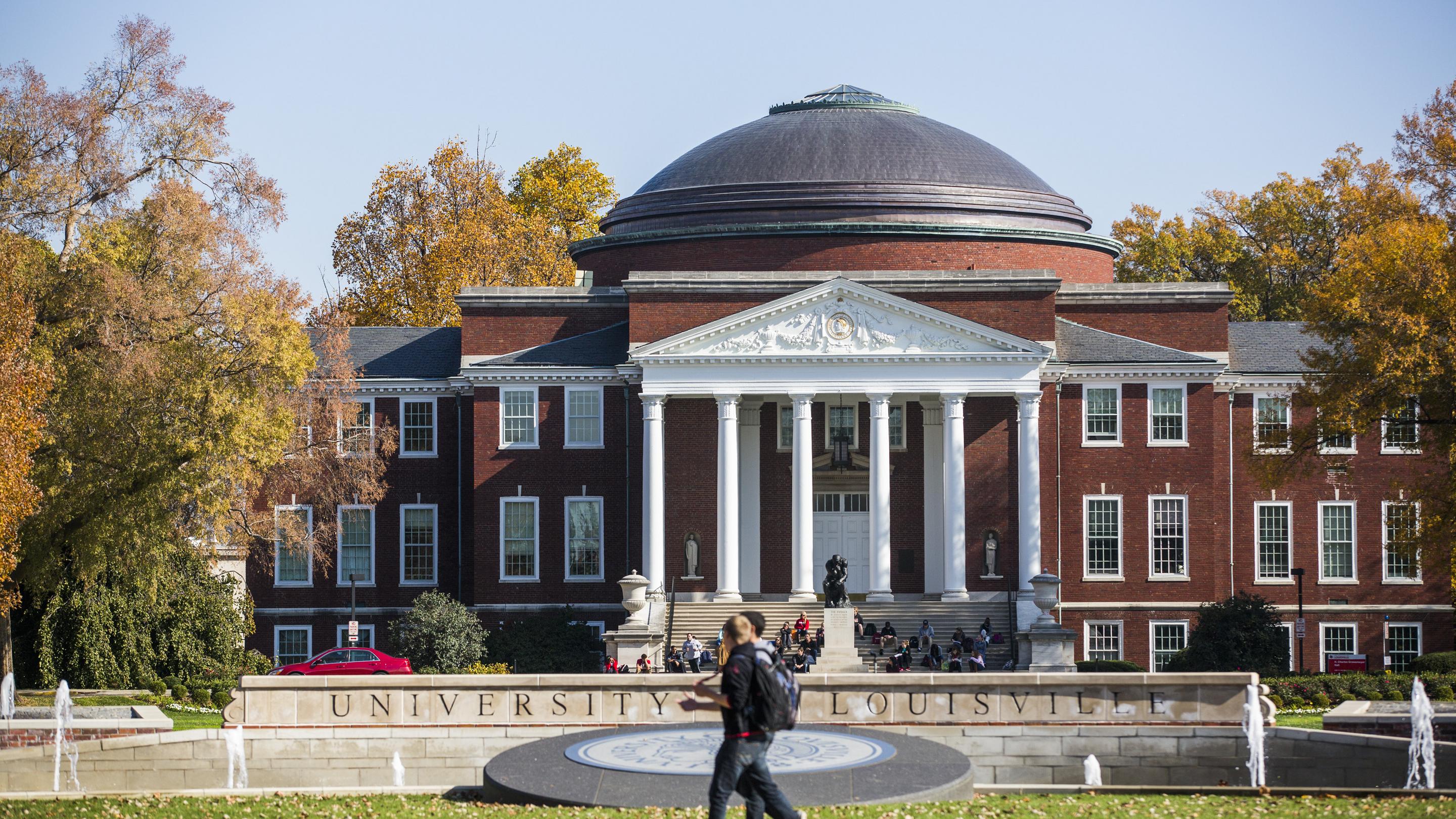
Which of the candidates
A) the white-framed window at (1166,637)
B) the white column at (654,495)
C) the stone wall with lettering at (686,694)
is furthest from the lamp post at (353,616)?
the white-framed window at (1166,637)

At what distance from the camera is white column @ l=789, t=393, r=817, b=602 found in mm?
54531

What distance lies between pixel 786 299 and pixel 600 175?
3459 cm

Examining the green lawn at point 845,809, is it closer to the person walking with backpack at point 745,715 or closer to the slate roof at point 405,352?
the person walking with backpack at point 745,715

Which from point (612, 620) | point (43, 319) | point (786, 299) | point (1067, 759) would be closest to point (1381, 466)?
point (786, 299)

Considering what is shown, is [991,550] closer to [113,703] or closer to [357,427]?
[357,427]

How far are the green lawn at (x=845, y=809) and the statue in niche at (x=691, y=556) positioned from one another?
104ft

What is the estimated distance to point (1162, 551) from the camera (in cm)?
5697

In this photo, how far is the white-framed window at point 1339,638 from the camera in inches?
2264

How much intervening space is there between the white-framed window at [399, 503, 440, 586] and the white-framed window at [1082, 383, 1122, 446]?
68.3 ft

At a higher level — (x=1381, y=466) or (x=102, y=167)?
(x=102, y=167)

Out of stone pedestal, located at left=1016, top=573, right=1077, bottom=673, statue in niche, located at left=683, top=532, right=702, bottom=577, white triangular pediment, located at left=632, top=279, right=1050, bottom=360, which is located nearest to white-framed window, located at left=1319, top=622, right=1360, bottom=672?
stone pedestal, located at left=1016, top=573, right=1077, bottom=673

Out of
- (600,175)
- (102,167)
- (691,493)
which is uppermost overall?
(600,175)

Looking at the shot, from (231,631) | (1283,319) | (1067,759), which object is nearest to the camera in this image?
(1067,759)

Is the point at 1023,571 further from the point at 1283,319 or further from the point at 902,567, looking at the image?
the point at 1283,319
